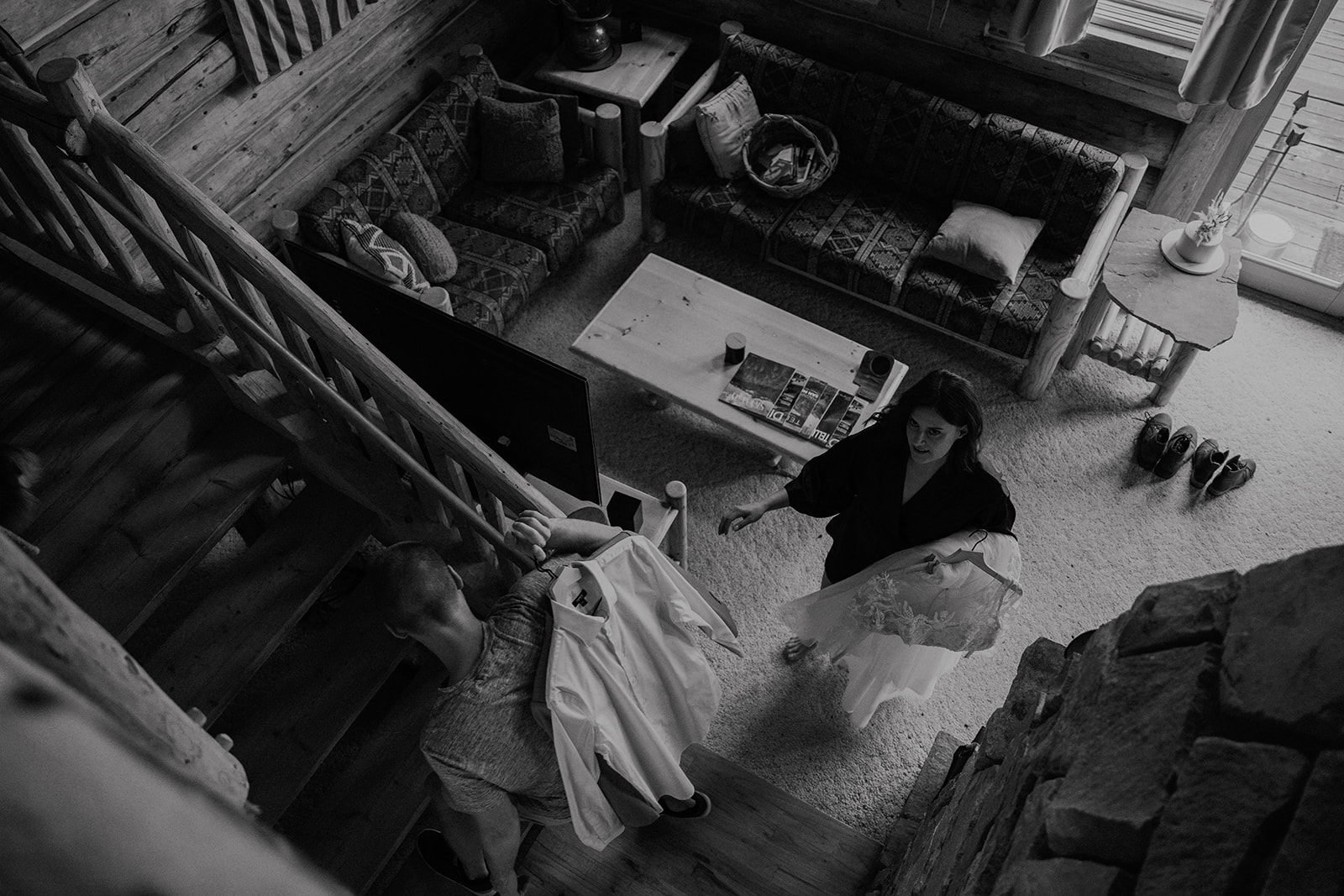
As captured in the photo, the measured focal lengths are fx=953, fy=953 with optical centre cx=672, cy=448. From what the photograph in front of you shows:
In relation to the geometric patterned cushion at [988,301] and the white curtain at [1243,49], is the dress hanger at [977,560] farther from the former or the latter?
the white curtain at [1243,49]

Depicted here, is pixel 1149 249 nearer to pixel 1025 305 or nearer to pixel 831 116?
pixel 1025 305

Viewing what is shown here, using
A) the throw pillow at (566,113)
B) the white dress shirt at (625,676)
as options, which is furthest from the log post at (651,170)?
the white dress shirt at (625,676)

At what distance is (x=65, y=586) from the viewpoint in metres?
2.50

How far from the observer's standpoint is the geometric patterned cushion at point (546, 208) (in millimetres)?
4461

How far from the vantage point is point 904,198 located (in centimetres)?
458

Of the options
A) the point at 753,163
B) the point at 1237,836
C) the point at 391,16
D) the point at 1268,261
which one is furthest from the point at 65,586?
the point at 1268,261

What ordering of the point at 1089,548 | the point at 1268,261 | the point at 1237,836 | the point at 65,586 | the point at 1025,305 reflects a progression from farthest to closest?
1. the point at 1268,261
2. the point at 1025,305
3. the point at 1089,548
4. the point at 65,586
5. the point at 1237,836

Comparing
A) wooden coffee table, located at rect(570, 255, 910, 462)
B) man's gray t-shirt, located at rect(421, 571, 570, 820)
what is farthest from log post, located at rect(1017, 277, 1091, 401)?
man's gray t-shirt, located at rect(421, 571, 570, 820)

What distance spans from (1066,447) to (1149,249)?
0.88 metres

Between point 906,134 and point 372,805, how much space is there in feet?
11.8

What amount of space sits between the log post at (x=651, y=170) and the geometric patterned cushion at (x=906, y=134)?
2.86ft

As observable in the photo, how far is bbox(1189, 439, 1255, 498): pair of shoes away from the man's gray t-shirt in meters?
3.01

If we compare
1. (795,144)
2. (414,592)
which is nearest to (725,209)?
(795,144)

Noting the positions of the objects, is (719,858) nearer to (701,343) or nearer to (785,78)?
(701,343)
